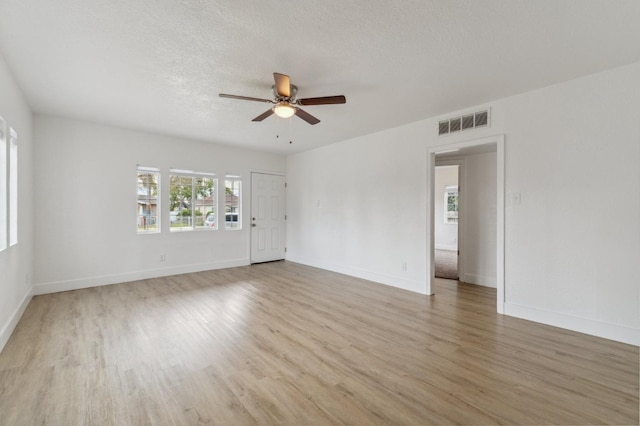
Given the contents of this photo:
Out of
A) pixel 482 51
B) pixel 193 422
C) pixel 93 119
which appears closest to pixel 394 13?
pixel 482 51

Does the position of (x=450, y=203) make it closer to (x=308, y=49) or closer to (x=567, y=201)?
(x=567, y=201)

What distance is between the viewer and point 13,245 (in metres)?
3.12

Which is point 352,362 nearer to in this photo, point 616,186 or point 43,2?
point 616,186

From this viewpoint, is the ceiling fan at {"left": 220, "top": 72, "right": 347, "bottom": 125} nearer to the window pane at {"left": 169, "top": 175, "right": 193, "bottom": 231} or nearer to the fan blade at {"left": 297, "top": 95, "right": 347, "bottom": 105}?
the fan blade at {"left": 297, "top": 95, "right": 347, "bottom": 105}

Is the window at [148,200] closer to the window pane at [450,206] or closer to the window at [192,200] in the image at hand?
the window at [192,200]

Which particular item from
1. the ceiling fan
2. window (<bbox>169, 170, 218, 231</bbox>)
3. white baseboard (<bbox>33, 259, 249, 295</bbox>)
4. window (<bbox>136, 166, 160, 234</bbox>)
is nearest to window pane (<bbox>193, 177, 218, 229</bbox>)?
window (<bbox>169, 170, 218, 231</bbox>)

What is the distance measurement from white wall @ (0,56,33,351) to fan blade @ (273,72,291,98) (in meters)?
2.58

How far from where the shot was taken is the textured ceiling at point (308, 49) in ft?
6.61

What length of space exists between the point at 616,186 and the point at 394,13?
9.25ft

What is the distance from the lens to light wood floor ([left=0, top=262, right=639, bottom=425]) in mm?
1797

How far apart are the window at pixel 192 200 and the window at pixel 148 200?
0.24 m

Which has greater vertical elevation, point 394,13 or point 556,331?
point 394,13

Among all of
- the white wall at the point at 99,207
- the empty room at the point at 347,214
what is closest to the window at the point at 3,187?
the empty room at the point at 347,214

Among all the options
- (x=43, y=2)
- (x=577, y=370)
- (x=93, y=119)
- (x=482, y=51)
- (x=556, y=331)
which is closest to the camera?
(x=43, y=2)
